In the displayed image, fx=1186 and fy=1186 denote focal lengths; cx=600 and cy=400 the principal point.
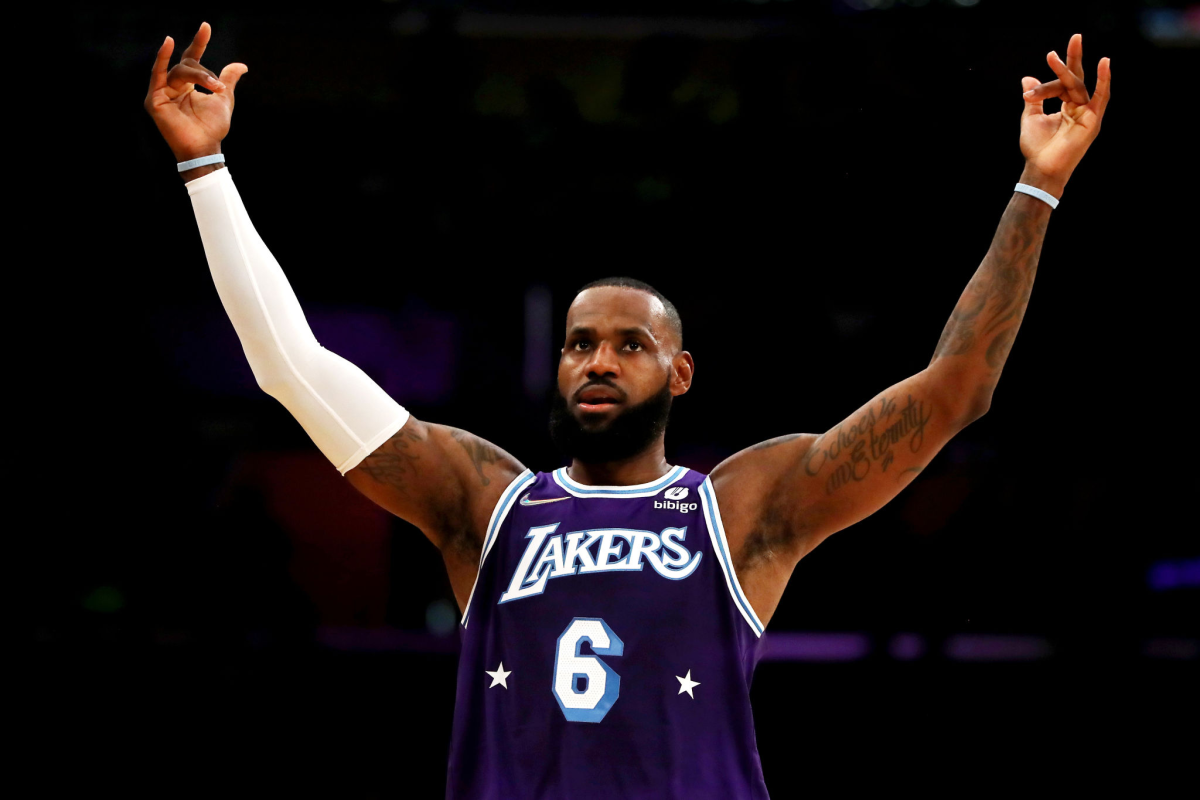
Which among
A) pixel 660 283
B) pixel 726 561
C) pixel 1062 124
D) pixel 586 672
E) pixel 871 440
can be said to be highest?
pixel 660 283

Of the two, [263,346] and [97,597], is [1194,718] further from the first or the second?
[97,597]

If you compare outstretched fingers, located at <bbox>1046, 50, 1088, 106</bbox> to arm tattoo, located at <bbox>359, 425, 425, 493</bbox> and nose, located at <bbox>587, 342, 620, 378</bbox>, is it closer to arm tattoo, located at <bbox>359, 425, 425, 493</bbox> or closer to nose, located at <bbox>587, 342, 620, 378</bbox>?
nose, located at <bbox>587, 342, 620, 378</bbox>

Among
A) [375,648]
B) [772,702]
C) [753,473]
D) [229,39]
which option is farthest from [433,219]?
[753,473]

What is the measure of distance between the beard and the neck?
0.06 feet

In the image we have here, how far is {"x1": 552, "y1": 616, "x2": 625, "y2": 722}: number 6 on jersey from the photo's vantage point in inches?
100

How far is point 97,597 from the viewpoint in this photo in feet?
18.2

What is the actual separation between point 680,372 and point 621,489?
17.9 inches

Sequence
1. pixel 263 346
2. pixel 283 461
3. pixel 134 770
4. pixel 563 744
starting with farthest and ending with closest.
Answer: pixel 283 461, pixel 134 770, pixel 263 346, pixel 563 744

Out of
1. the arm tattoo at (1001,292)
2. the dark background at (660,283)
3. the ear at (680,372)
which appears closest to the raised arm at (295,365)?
the ear at (680,372)

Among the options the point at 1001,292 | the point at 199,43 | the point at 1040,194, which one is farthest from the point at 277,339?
the point at 1040,194

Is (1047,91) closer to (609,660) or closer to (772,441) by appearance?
(772,441)

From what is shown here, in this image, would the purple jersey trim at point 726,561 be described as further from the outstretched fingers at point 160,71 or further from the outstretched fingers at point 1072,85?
the outstretched fingers at point 160,71

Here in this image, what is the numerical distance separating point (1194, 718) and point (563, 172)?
4.06m

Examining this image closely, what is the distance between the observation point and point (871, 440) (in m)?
2.71
